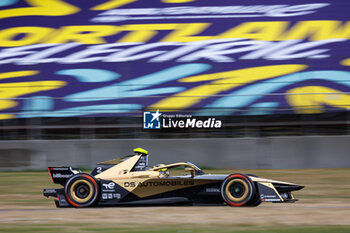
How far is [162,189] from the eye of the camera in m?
7.37

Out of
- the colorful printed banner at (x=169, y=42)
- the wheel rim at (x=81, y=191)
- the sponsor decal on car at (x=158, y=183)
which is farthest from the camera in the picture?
the colorful printed banner at (x=169, y=42)

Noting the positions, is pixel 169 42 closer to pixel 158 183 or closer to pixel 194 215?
pixel 158 183

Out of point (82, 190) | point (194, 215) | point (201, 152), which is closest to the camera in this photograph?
point (194, 215)

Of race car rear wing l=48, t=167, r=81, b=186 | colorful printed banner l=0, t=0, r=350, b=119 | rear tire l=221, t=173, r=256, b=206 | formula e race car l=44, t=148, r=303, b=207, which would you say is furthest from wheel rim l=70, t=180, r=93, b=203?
colorful printed banner l=0, t=0, r=350, b=119

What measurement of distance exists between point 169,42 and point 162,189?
12.1 m

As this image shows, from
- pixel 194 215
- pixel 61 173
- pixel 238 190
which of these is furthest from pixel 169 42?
pixel 194 215

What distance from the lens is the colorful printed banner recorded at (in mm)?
17734

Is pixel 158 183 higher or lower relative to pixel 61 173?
lower

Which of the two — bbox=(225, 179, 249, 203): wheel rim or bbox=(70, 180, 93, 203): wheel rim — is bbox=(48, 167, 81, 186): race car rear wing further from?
bbox=(225, 179, 249, 203): wheel rim

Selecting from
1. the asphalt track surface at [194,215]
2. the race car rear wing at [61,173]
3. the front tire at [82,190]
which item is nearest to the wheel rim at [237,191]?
the asphalt track surface at [194,215]

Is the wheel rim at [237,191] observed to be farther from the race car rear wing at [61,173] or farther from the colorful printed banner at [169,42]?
the colorful printed banner at [169,42]

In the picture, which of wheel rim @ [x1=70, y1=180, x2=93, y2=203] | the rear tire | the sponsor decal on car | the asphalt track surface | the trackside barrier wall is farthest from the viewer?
the trackside barrier wall

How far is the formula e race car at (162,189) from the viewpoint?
23.7 ft

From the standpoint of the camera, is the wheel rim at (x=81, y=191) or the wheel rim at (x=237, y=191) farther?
the wheel rim at (x=81, y=191)
